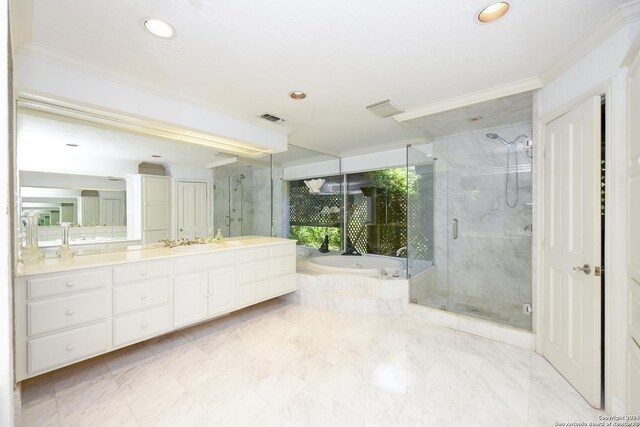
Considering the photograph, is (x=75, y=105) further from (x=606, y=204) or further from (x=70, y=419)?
(x=606, y=204)

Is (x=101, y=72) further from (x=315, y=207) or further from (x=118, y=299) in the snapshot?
(x=315, y=207)

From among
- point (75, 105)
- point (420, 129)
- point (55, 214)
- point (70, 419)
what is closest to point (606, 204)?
point (420, 129)

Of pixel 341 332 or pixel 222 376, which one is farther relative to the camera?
pixel 341 332

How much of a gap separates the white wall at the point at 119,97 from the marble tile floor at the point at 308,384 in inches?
79.7

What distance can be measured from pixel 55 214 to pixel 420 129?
3787 mm

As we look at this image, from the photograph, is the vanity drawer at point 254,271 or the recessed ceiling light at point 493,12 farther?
the vanity drawer at point 254,271

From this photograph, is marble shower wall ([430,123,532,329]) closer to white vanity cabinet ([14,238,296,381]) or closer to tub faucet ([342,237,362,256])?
tub faucet ([342,237,362,256])

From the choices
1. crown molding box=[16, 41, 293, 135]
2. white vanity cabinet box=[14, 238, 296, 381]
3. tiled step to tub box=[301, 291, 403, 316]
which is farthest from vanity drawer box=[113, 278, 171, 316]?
tiled step to tub box=[301, 291, 403, 316]

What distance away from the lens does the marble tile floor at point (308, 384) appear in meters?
1.57

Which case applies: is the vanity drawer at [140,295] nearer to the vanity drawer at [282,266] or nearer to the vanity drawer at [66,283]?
the vanity drawer at [66,283]

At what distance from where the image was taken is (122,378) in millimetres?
1952

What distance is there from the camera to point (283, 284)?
133 inches

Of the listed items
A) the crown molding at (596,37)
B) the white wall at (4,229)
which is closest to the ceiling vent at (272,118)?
the white wall at (4,229)

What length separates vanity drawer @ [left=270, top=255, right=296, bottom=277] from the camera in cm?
329
